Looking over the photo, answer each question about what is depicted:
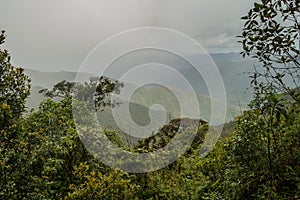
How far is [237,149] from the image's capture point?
2609 mm

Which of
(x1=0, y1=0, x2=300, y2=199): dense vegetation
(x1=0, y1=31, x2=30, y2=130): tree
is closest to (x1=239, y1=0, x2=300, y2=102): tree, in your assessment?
(x1=0, y1=0, x2=300, y2=199): dense vegetation

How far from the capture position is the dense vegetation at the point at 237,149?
2102 millimetres

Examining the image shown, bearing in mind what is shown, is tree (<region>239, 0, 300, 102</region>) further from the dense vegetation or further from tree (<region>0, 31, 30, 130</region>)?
tree (<region>0, 31, 30, 130</region>)

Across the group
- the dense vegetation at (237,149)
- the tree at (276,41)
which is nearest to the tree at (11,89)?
the dense vegetation at (237,149)

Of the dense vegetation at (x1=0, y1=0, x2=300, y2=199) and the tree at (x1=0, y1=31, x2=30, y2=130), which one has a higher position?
the tree at (x1=0, y1=31, x2=30, y2=130)

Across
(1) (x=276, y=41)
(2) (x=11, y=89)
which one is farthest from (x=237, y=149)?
(2) (x=11, y=89)

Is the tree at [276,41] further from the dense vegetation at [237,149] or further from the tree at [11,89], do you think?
the tree at [11,89]

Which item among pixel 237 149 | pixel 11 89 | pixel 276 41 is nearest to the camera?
pixel 276 41

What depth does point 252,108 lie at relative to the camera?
2.61 m

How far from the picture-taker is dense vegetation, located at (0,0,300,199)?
210cm

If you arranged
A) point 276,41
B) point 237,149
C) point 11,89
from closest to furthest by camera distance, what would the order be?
point 276,41, point 237,149, point 11,89

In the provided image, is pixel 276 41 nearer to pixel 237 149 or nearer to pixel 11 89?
pixel 237 149

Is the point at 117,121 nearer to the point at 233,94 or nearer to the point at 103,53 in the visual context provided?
the point at 103,53

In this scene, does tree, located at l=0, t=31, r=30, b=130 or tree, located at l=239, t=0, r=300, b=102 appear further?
tree, located at l=0, t=31, r=30, b=130
